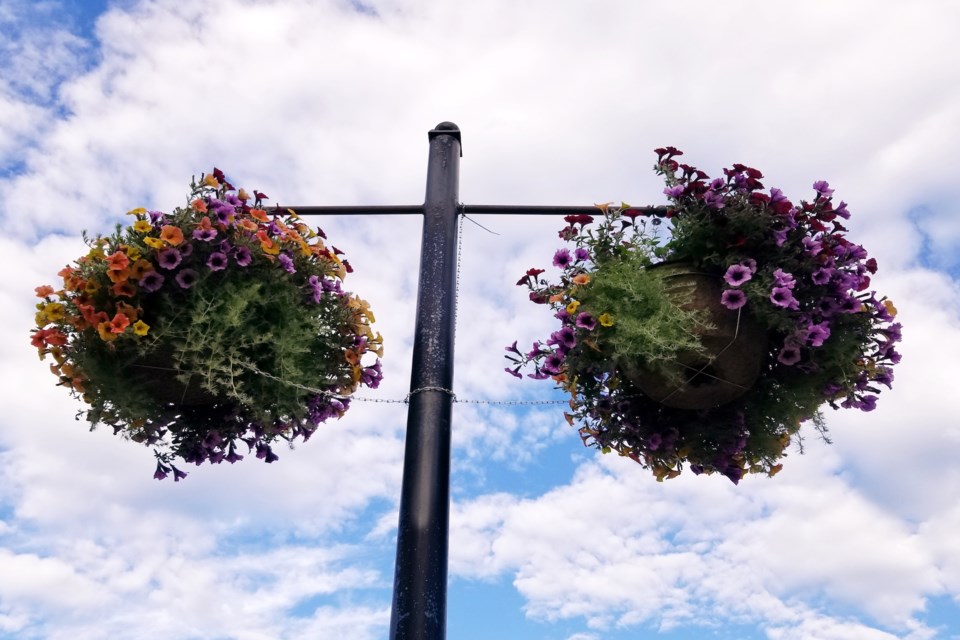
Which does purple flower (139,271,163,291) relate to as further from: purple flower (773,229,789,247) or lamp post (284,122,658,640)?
purple flower (773,229,789,247)

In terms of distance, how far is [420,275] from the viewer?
3219 mm

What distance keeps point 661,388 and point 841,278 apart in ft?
2.25

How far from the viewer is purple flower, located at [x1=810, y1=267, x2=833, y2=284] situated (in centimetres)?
288

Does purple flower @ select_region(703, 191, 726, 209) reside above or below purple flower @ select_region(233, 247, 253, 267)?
above

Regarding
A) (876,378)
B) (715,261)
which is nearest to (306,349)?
(715,261)

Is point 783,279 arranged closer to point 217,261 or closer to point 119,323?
point 217,261


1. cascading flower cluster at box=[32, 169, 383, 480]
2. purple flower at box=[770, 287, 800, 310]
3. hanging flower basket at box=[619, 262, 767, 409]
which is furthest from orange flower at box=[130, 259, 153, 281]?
purple flower at box=[770, 287, 800, 310]

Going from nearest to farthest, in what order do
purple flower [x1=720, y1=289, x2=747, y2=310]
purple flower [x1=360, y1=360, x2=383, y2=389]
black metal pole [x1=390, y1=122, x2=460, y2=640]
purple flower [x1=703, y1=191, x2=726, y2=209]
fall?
black metal pole [x1=390, y1=122, x2=460, y2=640]
purple flower [x1=720, y1=289, x2=747, y2=310]
purple flower [x1=703, y1=191, x2=726, y2=209]
purple flower [x1=360, y1=360, x2=383, y2=389]

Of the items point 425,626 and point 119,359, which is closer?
point 425,626

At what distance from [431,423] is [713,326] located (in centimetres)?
92

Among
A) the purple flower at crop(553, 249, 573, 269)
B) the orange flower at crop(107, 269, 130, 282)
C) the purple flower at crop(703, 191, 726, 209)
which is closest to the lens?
the orange flower at crop(107, 269, 130, 282)

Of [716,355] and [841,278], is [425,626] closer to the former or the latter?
[716,355]

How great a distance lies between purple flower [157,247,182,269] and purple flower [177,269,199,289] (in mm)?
39

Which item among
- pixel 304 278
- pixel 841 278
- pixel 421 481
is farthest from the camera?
pixel 304 278
